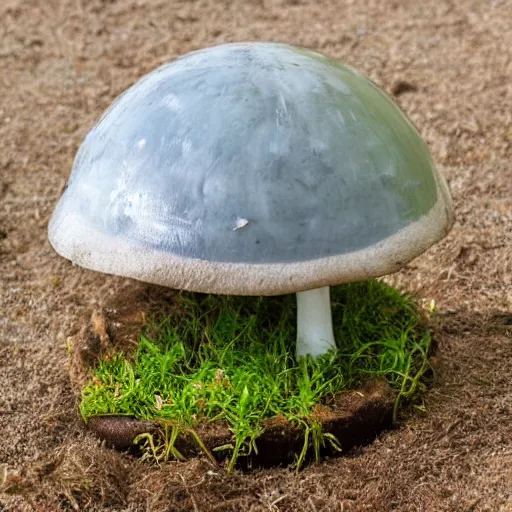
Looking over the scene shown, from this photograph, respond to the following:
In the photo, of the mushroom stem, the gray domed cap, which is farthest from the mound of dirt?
the gray domed cap

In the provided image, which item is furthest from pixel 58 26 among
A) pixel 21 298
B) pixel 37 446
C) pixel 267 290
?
pixel 267 290

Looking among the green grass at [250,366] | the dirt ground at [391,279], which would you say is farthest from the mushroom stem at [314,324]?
the dirt ground at [391,279]

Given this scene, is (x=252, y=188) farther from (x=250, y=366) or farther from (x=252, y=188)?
(x=250, y=366)

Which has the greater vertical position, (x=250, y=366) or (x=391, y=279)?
(x=250, y=366)

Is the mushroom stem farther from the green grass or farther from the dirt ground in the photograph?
the dirt ground

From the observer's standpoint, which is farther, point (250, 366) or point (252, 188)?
point (250, 366)

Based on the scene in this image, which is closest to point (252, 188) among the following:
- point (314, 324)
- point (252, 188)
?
point (252, 188)
